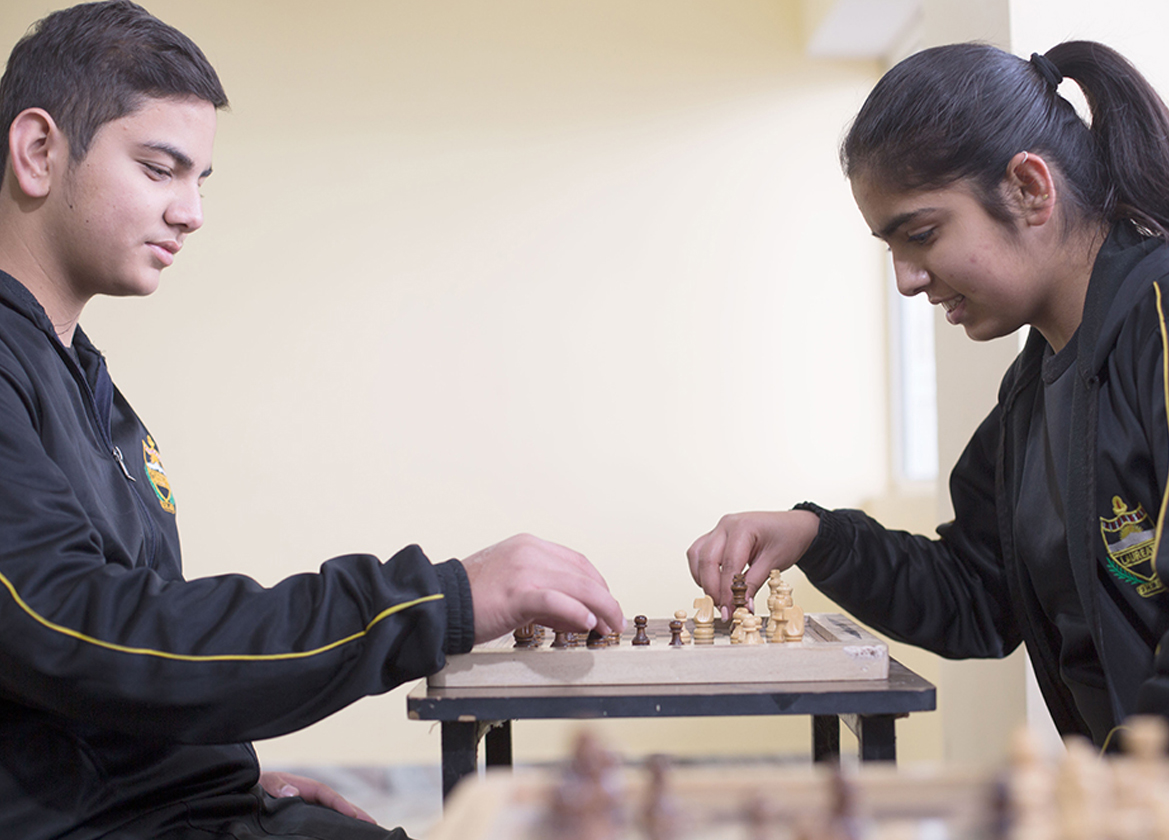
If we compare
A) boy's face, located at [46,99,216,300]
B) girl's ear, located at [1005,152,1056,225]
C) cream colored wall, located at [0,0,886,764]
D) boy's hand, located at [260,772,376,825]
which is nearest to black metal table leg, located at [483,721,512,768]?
boy's hand, located at [260,772,376,825]

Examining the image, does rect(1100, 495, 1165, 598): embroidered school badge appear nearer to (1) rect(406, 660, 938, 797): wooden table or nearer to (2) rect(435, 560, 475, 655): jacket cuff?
(1) rect(406, 660, 938, 797): wooden table

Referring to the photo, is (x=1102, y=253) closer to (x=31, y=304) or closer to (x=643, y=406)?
(x=31, y=304)

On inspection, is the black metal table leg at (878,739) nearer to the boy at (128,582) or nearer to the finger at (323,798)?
the boy at (128,582)

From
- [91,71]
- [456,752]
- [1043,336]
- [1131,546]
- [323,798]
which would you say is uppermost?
[91,71]

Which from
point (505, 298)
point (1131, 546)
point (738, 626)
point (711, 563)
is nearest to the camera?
point (1131, 546)

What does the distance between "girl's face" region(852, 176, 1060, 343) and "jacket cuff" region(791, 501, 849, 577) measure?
1.25 ft

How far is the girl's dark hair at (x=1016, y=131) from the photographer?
51.6 inches

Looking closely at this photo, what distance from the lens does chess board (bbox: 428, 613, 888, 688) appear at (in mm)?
1124

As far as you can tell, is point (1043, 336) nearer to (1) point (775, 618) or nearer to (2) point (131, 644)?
(1) point (775, 618)

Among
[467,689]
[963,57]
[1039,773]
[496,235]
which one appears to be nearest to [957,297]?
[963,57]

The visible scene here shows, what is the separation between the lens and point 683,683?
113 centimetres

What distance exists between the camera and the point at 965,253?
134 cm

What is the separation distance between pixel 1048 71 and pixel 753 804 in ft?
4.02

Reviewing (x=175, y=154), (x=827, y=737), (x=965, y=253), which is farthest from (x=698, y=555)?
(x=175, y=154)
